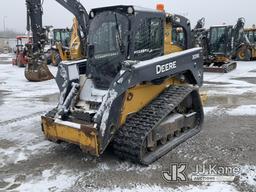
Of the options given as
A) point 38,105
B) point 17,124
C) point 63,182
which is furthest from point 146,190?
point 38,105

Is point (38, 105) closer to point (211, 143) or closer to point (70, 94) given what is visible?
point (70, 94)

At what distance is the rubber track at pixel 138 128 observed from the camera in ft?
14.6

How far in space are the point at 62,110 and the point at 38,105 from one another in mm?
3912

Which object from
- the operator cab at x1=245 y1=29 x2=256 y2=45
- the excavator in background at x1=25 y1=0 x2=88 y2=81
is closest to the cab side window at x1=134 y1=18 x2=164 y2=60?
the excavator in background at x1=25 y1=0 x2=88 y2=81

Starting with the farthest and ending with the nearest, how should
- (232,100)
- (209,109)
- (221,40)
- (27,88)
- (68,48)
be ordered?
(68,48) → (221,40) → (27,88) → (232,100) → (209,109)

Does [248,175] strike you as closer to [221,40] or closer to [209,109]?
[209,109]

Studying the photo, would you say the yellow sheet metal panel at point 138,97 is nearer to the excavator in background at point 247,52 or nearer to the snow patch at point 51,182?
the snow patch at point 51,182

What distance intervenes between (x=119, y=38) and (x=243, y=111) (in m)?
3.87

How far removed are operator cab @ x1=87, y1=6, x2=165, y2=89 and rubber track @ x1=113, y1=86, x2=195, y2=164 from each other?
31.3 inches

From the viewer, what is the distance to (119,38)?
16.5 feet

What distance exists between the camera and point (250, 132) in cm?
598

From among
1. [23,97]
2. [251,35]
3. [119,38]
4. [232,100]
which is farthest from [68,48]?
[119,38]

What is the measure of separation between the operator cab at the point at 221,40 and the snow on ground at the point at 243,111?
882cm

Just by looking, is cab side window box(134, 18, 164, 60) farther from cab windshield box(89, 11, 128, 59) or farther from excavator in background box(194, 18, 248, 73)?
excavator in background box(194, 18, 248, 73)
